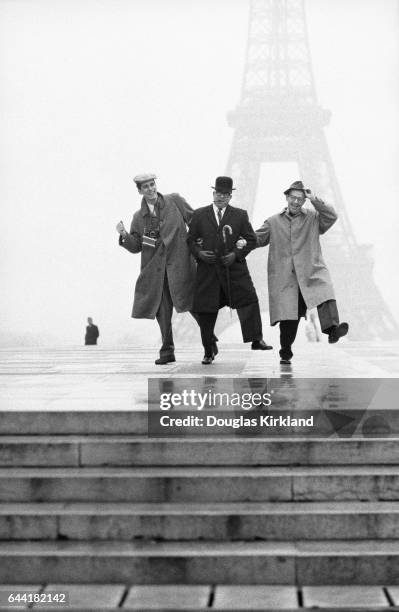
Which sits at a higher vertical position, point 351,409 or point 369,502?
point 351,409

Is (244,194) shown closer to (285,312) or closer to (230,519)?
(285,312)

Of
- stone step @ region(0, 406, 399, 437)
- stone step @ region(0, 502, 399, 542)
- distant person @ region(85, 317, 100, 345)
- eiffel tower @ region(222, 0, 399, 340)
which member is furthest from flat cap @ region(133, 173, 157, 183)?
eiffel tower @ region(222, 0, 399, 340)

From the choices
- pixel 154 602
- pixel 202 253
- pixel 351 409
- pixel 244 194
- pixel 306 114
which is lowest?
pixel 154 602

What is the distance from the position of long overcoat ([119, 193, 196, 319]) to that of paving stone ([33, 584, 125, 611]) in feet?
12.4

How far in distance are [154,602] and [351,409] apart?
1680 mm

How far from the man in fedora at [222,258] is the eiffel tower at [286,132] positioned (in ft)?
72.9

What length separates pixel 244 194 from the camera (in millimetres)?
31250

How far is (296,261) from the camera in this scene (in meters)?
7.60

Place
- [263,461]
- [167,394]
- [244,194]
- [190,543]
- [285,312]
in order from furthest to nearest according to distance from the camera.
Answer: [244,194]
[285,312]
[167,394]
[263,461]
[190,543]

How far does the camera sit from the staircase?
170 inches

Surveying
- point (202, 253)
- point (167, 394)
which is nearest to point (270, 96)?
point (202, 253)

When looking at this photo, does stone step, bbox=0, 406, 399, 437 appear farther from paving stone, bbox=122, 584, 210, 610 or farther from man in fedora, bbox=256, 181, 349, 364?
man in fedora, bbox=256, 181, 349, 364

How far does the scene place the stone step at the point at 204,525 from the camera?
4.53 m

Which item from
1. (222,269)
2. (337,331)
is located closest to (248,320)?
(222,269)
